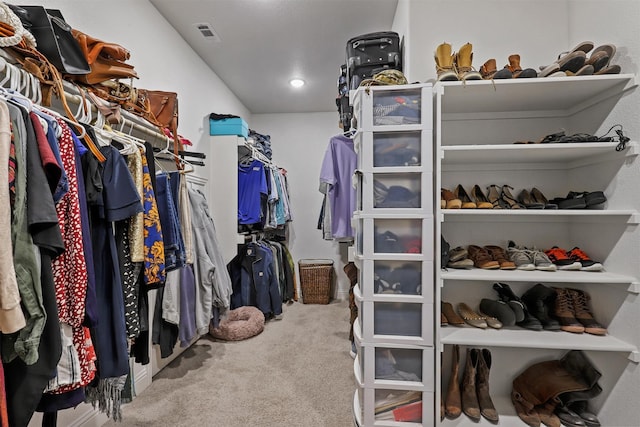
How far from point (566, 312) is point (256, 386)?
72.0 inches

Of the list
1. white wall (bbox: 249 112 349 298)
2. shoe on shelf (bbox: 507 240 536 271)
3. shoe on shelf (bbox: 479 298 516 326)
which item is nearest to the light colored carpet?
shoe on shelf (bbox: 479 298 516 326)

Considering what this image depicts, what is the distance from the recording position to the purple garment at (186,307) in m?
2.00

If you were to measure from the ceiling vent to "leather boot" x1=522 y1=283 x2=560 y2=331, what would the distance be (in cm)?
286

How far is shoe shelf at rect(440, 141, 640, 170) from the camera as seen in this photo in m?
1.35

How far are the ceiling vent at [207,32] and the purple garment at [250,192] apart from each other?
3.90 feet

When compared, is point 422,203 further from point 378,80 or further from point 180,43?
point 180,43

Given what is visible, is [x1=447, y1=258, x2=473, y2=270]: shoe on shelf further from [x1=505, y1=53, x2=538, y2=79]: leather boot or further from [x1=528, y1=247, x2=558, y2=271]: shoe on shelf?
[x1=505, y1=53, x2=538, y2=79]: leather boot

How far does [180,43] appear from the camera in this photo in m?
2.58

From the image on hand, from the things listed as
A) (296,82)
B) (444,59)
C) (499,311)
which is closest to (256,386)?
(499,311)

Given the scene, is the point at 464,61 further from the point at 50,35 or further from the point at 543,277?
the point at 50,35

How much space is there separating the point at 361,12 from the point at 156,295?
2.43m

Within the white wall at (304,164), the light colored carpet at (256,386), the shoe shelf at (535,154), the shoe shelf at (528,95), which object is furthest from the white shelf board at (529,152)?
the white wall at (304,164)

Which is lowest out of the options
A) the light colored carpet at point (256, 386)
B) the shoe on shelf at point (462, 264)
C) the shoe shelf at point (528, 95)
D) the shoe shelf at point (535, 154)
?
the light colored carpet at point (256, 386)

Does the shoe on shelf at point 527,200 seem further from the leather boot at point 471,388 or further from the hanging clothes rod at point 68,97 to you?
the hanging clothes rod at point 68,97
